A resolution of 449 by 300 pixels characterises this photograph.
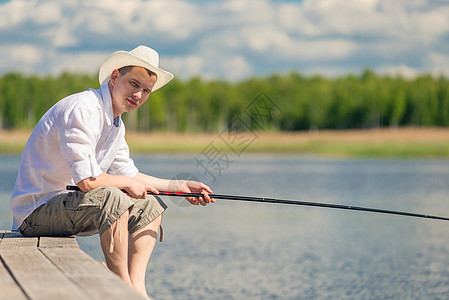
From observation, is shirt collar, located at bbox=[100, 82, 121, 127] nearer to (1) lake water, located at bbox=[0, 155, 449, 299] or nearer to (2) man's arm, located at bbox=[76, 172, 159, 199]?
(2) man's arm, located at bbox=[76, 172, 159, 199]

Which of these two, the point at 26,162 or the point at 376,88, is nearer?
the point at 26,162

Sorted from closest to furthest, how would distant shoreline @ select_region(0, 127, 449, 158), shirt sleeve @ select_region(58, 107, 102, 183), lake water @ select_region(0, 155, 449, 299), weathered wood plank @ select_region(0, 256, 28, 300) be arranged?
weathered wood plank @ select_region(0, 256, 28, 300), shirt sleeve @ select_region(58, 107, 102, 183), lake water @ select_region(0, 155, 449, 299), distant shoreline @ select_region(0, 127, 449, 158)

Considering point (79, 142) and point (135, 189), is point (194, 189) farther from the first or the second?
point (79, 142)

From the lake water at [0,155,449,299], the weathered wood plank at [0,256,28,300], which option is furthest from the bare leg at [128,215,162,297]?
the lake water at [0,155,449,299]

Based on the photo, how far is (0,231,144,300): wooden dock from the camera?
211 centimetres

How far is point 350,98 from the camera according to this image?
200 feet

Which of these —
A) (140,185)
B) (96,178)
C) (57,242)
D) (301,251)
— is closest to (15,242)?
(57,242)

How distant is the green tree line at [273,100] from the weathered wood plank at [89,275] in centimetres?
5356

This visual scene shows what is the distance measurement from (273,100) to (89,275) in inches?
2140

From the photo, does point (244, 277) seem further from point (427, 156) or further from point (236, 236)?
point (427, 156)

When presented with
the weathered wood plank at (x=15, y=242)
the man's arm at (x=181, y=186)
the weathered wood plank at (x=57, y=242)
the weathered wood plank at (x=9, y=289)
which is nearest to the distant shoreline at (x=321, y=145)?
the man's arm at (x=181, y=186)

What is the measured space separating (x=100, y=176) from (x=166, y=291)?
3271 mm

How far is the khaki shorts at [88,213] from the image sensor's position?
9.68 feet

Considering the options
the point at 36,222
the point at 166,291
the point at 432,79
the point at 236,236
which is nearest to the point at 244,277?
the point at 166,291
